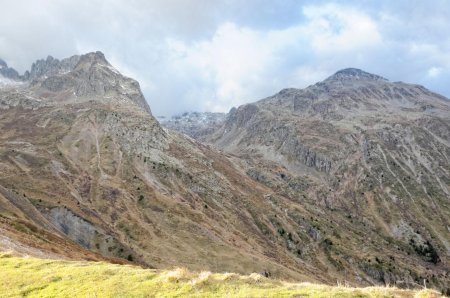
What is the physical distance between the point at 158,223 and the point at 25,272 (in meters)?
150

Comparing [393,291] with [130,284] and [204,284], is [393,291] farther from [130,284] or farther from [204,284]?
[130,284]

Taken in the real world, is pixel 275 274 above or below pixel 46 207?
below

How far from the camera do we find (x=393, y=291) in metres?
26.0

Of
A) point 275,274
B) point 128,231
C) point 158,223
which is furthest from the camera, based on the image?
point 158,223

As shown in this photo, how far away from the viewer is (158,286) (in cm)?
2497

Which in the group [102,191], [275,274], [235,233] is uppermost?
→ [102,191]

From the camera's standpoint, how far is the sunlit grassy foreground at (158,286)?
78.3ft

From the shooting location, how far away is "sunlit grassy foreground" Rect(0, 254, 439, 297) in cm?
2388

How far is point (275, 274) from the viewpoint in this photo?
6186 inches

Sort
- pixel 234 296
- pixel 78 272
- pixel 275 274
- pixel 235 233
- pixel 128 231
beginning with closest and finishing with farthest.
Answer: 1. pixel 234 296
2. pixel 78 272
3. pixel 275 274
4. pixel 128 231
5. pixel 235 233

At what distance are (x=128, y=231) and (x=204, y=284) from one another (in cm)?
14935

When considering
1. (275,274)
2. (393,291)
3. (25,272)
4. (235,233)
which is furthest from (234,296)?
(235,233)

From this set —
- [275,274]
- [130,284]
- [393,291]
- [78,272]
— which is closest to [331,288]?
[393,291]

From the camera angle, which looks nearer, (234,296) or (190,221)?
(234,296)
